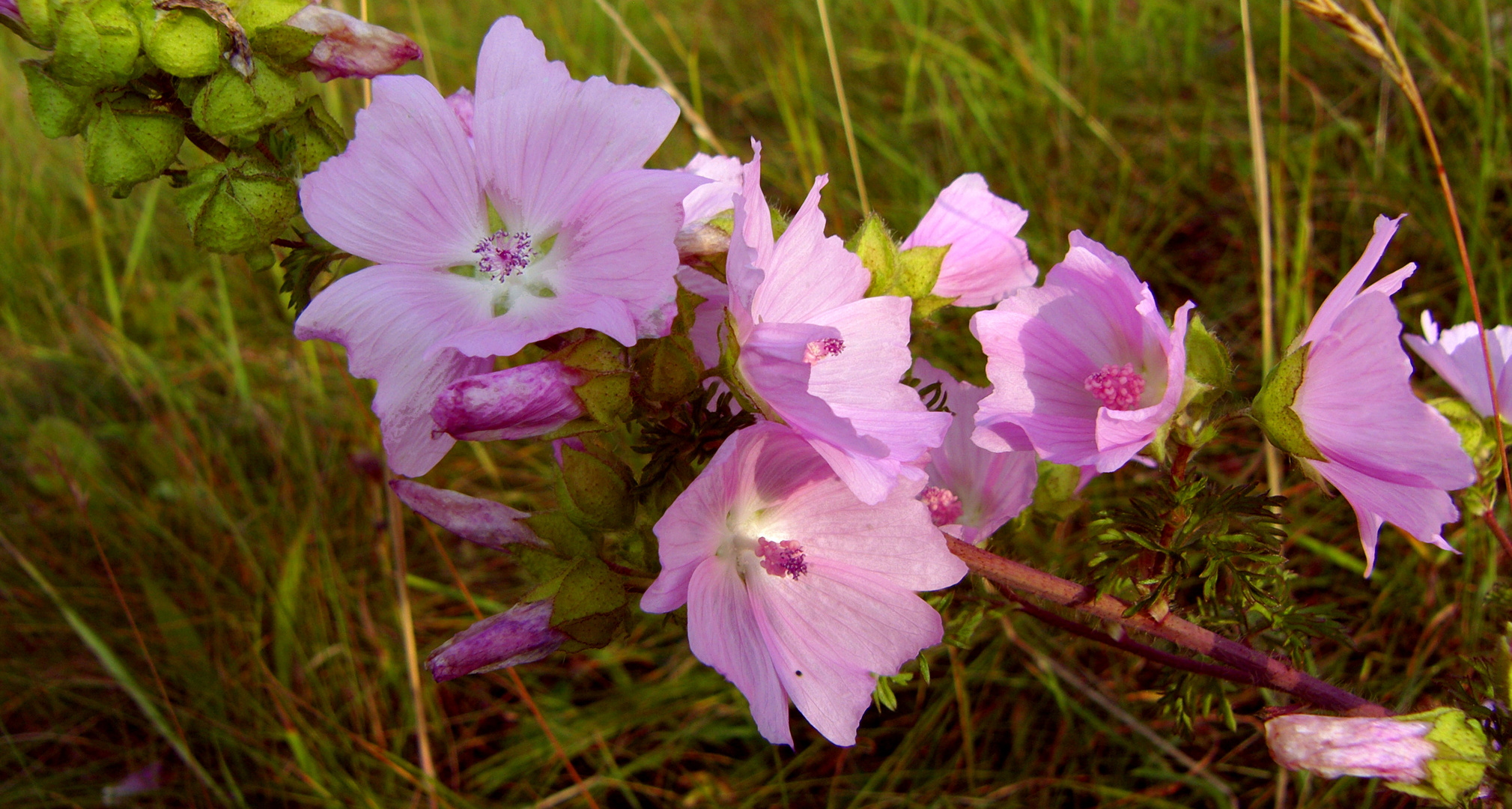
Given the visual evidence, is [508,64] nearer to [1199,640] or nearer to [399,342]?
[399,342]

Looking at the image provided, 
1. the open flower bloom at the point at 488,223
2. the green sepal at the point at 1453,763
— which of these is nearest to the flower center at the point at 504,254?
the open flower bloom at the point at 488,223

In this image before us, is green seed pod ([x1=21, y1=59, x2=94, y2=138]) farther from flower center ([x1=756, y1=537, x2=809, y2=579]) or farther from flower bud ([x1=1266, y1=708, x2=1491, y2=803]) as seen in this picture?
flower bud ([x1=1266, y1=708, x2=1491, y2=803])

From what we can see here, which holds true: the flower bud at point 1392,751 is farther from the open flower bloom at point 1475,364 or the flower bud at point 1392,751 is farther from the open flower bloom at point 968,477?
the open flower bloom at point 1475,364

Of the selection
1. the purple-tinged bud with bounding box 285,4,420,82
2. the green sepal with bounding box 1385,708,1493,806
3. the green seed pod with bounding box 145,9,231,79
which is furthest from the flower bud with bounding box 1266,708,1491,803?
the green seed pod with bounding box 145,9,231,79

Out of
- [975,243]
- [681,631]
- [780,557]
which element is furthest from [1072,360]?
[681,631]

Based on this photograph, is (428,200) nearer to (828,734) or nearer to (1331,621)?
(828,734)

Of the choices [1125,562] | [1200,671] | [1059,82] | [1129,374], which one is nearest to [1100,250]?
[1129,374]
